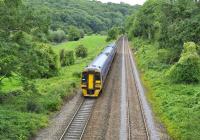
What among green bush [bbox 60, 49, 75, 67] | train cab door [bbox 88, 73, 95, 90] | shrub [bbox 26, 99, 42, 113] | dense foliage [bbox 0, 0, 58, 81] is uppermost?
dense foliage [bbox 0, 0, 58, 81]

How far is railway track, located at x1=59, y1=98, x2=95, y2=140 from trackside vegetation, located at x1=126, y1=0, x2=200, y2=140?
603 centimetres

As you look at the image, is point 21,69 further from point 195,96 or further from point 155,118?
point 195,96

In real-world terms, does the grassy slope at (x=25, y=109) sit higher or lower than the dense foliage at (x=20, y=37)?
lower

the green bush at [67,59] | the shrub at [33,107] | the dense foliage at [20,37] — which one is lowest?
the green bush at [67,59]

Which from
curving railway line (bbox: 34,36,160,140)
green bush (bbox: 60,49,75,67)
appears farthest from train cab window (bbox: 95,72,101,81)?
green bush (bbox: 60,49,75,67)

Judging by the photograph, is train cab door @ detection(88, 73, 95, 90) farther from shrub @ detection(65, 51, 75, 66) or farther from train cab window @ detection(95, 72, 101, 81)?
shrub @ detection(65, 51, 75, 66)

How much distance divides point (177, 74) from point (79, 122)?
679 inches

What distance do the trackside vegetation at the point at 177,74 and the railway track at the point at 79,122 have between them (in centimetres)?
603

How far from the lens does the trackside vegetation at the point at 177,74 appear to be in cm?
2873

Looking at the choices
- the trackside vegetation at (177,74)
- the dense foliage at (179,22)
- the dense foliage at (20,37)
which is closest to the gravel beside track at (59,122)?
the dense foliage at (20,37)

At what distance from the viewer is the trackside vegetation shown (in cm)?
2873

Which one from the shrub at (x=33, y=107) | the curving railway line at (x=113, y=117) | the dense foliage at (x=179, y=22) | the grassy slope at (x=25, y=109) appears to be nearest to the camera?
the grassy slope at (x=25, y=109)

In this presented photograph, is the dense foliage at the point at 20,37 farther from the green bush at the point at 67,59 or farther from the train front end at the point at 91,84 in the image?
the green bush at the point at 67,59

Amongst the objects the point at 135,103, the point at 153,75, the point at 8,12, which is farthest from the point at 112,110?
the point at 153,75
